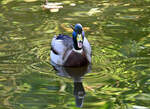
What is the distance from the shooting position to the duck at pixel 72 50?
348 inches

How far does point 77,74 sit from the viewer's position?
8.48 metres

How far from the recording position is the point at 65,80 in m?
8.14

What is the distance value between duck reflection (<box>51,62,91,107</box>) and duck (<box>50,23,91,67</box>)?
12 centimetres

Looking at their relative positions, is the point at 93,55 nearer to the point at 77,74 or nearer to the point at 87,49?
the point at 87,49

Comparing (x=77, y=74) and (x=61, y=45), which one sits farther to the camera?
(x=61, y=45)

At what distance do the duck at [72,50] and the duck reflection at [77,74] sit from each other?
0.39 feet

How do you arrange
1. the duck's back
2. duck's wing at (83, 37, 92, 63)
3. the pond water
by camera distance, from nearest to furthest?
the pond water < duck's wing at (83, 37, 92, 63) < the duck's back

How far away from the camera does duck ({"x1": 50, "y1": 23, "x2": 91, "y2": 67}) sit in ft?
29.0

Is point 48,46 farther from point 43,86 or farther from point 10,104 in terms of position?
point 10,104

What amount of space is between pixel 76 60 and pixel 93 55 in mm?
507

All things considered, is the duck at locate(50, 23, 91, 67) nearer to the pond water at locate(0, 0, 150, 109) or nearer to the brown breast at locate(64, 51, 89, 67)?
the brown breast at locate(64, 51, 89, 67)

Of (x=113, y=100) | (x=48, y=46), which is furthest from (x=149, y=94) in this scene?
(x=48, y=46)

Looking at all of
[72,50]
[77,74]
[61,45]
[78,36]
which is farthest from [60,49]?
[77,74]

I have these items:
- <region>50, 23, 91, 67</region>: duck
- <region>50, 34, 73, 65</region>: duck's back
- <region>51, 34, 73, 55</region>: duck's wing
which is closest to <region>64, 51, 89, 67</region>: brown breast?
<region>50, 23, 91, 67</region>: duck
